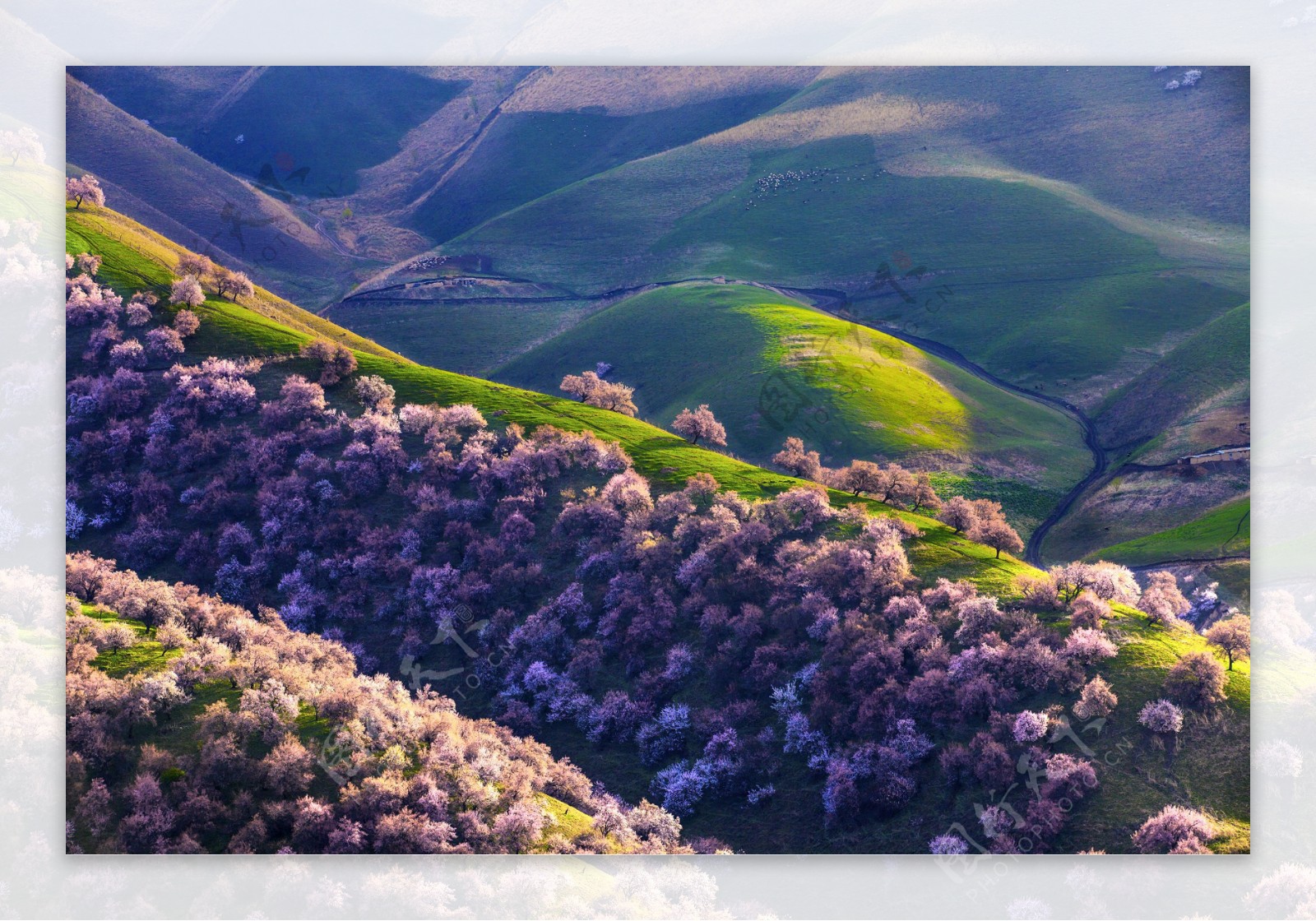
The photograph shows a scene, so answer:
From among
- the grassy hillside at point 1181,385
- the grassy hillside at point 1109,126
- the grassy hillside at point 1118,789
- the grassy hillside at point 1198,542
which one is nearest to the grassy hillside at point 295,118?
the grassy hillside at point 1109,126

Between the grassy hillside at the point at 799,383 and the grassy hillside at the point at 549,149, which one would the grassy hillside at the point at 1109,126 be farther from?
the grassy hillside at the point at 799,383

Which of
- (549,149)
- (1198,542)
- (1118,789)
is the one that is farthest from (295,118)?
(1118,789)

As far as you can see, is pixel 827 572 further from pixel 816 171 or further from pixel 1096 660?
pixel 816 171

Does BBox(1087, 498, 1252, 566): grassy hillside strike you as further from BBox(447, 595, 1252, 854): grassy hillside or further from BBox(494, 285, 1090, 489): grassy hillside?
BBox(494, 285, 1090, 489): grassy hillside

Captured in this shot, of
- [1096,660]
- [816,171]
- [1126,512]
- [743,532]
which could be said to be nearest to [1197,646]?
[1096,660]

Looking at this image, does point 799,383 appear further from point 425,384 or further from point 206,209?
point 206,209
